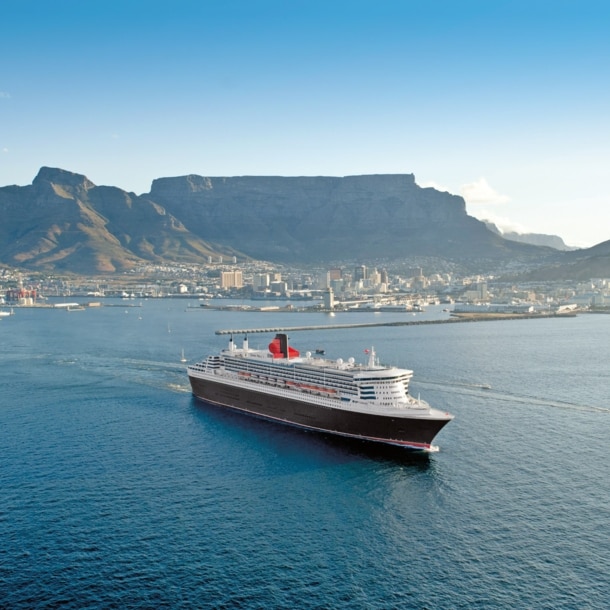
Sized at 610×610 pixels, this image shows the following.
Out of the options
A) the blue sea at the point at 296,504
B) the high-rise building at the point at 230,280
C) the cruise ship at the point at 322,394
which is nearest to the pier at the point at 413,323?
the blue sea at the point at 296,504

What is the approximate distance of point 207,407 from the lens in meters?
39.8

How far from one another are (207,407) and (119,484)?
558 inches

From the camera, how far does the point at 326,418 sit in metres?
33.4

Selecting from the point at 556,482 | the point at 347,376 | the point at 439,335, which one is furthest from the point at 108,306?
the point at 556,482

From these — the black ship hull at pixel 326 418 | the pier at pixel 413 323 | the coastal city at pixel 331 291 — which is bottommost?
the black ship hull at pixel 326 418

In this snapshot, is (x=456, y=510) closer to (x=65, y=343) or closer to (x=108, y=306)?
(x=65, y=343)

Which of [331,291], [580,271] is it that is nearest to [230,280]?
[331,291]

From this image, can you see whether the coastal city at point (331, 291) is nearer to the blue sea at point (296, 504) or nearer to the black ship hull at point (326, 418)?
the black ship hull at point (326, 418)

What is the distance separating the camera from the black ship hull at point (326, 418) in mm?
30139

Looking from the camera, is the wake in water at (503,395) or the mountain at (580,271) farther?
the mountain at (580,271)

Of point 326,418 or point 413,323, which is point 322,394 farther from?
point 413,323

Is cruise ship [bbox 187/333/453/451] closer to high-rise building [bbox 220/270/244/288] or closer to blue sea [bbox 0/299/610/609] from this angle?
blue sea [bbox 0/299/610/609]

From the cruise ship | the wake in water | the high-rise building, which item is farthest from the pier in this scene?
the high-rise building

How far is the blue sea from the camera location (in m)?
18.5
